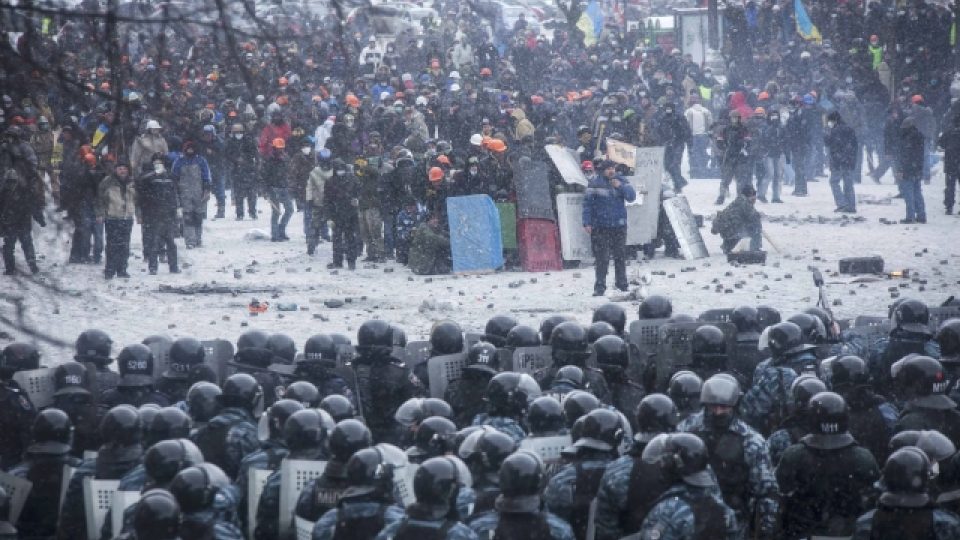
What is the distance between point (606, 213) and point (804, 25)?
16.0 meters

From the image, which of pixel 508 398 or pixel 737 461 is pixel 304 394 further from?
pixel 737 461

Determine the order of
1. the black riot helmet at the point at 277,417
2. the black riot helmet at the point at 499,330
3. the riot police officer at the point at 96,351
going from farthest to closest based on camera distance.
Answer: the black riot helmet at the point at 499,330 < the riot police officer at the point at 96,351 < the black riot helmet at the point at 277,417

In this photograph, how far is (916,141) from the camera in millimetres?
23344

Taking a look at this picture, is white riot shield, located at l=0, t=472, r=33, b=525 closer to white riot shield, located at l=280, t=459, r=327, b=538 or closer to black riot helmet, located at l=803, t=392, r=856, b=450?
white riot shield, located at l=280, t=459, r=327, b=538

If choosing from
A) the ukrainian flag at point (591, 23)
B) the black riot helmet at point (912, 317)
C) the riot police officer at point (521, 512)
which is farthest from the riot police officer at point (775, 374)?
the ukrainian flag at point (591, 23)

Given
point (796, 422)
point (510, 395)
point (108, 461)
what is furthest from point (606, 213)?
point (108, 461)

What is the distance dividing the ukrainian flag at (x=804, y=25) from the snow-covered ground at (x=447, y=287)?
881 cm

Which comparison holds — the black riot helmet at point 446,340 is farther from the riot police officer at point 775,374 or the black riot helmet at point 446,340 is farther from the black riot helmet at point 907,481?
the black riot helmet at point 907,481

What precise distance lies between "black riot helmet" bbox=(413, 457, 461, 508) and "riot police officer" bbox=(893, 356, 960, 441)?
3185mm

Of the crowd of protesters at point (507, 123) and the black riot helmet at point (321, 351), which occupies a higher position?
the crowd of protesters at point (507, 123)

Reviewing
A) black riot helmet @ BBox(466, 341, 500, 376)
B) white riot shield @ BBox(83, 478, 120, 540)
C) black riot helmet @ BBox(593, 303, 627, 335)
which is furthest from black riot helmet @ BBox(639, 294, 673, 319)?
white riot shield @ BBox(83, 478, 120, 540)

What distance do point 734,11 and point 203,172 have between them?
14756mm

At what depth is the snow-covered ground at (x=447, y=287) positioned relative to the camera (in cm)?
1745

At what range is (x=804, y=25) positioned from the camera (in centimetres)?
3241
